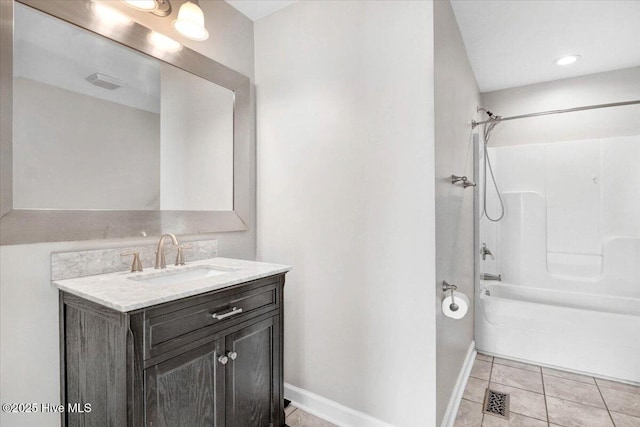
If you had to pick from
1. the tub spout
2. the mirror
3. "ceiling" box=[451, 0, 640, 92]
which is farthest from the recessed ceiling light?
the mirror

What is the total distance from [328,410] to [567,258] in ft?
8.62

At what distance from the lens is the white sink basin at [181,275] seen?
141 centimetres

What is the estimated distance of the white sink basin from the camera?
1413 millimetres

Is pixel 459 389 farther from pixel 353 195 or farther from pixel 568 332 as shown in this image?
pixel 353 195

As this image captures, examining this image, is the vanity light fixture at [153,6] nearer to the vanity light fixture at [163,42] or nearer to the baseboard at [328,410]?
the vanity light fixture at [163,42]

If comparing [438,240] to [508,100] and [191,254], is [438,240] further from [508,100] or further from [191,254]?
[508,100]

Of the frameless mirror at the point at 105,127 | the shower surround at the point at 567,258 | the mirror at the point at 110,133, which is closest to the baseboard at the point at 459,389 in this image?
Result: the shower surround at the point at 567,258

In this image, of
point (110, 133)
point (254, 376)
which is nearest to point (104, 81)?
point (110, 133)


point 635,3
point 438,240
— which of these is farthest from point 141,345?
point 635,3

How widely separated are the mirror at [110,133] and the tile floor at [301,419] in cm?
115

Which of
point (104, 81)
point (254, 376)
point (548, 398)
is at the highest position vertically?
point (104, 81)

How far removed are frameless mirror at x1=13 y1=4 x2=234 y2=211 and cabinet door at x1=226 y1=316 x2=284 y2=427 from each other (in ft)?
2.57

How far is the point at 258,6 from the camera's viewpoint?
2.00m

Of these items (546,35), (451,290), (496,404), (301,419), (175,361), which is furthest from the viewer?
(546,35)
